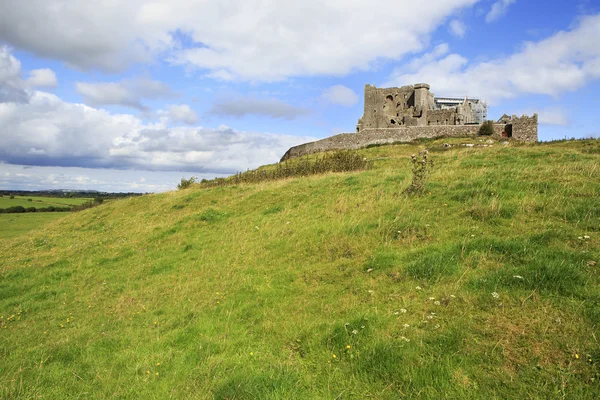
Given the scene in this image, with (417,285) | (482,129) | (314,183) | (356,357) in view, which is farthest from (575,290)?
(482,129)

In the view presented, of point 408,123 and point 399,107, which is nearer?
point 408,123

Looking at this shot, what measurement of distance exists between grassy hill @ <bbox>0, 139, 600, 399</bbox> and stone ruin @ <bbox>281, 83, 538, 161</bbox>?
29393 mm

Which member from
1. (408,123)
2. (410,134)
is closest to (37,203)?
(408,123)

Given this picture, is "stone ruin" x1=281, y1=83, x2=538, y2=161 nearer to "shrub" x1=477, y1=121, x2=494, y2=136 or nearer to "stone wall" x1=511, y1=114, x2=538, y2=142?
"stone wall" x1=511, y1=114, x2=538, y2=142

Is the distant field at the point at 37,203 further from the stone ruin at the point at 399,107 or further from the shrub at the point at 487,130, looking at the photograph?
the shrub at the point at 487,130

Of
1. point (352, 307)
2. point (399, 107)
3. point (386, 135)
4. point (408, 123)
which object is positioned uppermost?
point (399, 107)

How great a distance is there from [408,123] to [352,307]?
4667 centimetres

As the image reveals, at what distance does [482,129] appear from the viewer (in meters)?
36.3

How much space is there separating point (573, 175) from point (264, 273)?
957 centimetres

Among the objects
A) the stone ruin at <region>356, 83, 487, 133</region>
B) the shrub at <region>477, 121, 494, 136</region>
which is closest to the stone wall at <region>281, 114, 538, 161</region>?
the shrub at <region>477, 121, 494, 136</region>

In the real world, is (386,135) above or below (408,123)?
below

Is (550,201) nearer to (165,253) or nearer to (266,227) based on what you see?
(266,227)

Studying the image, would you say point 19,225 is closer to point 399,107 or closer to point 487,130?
point 399,107

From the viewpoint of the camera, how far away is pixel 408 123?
4794 cm
